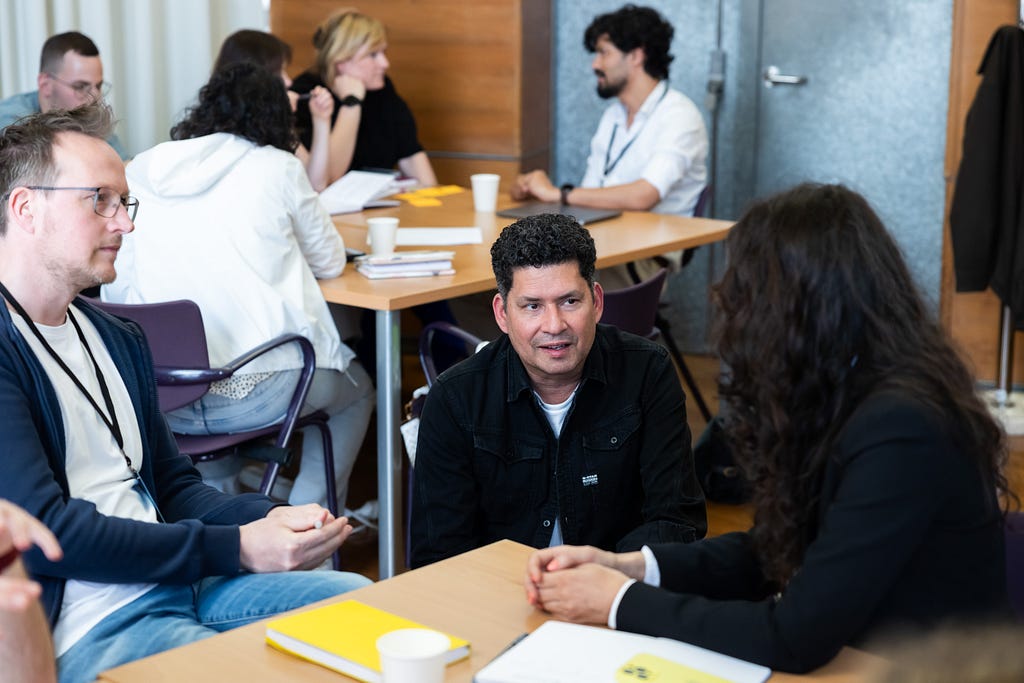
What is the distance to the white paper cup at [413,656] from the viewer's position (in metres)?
1.25

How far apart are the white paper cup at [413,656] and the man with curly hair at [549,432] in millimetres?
882

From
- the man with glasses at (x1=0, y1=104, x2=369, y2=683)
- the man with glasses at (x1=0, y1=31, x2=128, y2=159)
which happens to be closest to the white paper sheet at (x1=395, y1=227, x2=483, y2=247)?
the man with glasses at (x1=0, y1=31, x2=128, y2=159)

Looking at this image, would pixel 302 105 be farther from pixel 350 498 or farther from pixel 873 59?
pixel 873 59

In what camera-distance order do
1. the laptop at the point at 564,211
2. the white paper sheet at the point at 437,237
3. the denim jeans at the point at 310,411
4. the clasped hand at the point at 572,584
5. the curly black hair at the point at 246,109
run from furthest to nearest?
the laptop at the point at 564,211
the white paper sheet at the point at 437,237
the curly black hair at the point at 246,109
the denim jeans at the point at 310,411
the clasped hand at the point at 572,584

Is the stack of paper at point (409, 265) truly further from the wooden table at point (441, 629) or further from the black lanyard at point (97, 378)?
the wooden table at point (441, 629)

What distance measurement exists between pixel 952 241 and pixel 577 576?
11.8 feet

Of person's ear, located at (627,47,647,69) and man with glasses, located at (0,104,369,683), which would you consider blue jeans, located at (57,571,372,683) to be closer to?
man with glasses, located at (0,104,369,683)

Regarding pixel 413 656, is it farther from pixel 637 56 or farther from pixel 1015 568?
pixel 637 56

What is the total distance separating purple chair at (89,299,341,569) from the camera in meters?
2.89

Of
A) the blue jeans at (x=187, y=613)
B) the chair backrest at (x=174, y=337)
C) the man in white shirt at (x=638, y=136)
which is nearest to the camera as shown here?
the blue jeans at (x=187, y=613)

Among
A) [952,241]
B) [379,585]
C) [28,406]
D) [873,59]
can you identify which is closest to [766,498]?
[379,585]

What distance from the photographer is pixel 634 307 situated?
336cm

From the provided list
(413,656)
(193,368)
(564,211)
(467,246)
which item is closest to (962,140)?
(564,211)

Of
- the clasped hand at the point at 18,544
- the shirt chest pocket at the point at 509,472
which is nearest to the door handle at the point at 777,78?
the shirt chest pocket at the point at 509,472
